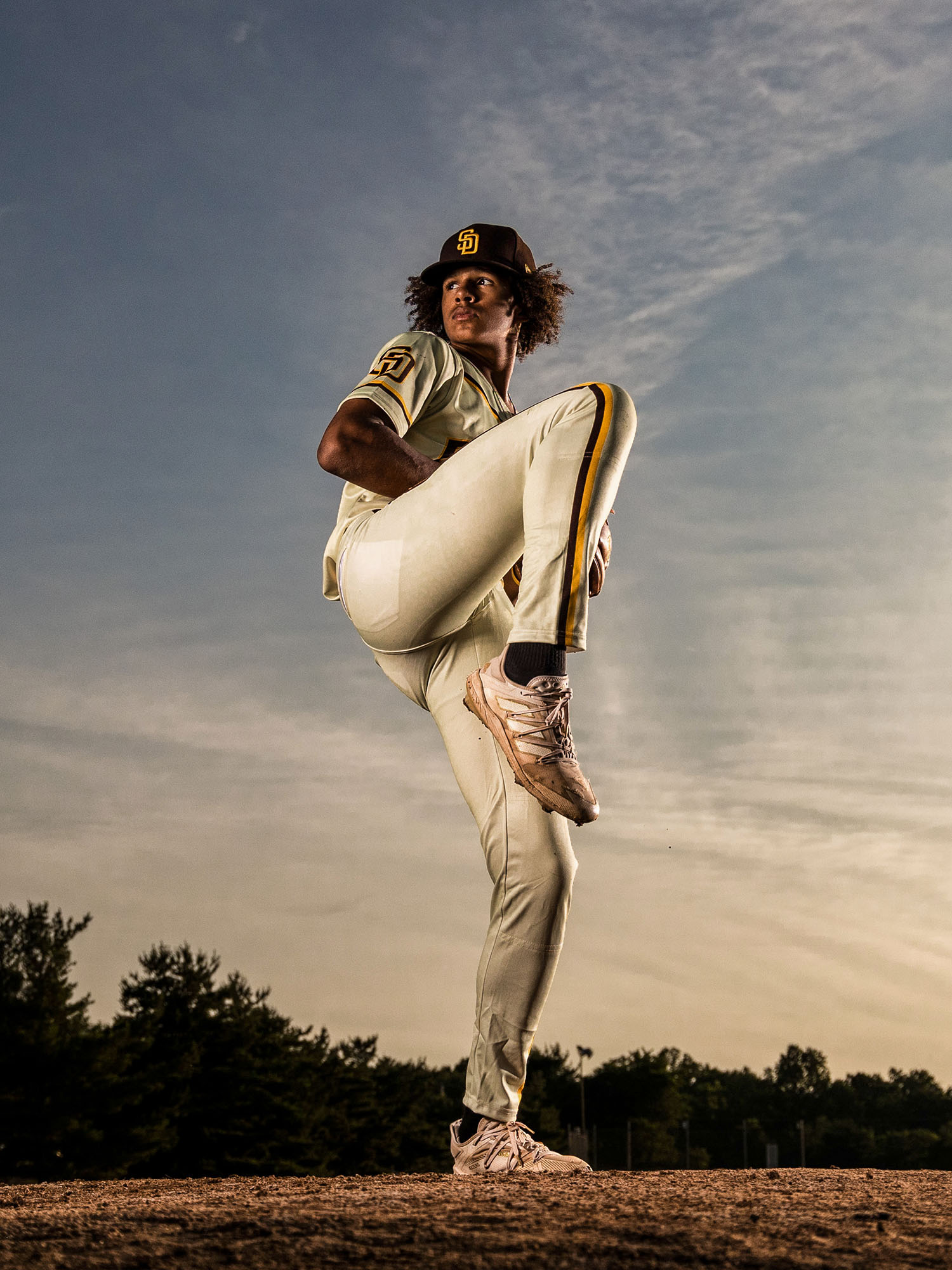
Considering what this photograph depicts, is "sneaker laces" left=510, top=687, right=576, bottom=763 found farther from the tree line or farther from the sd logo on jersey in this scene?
the tree line

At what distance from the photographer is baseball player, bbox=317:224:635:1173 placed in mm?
3074

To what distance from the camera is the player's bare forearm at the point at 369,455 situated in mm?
3570

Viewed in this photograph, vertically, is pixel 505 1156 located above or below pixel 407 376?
below

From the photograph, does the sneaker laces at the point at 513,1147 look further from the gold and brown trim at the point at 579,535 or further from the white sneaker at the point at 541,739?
the gold and brown trim at the point at 579,535

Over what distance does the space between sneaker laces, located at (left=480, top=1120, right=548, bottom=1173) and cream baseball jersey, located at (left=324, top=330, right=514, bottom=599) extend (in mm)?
1775

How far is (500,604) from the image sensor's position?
388cm

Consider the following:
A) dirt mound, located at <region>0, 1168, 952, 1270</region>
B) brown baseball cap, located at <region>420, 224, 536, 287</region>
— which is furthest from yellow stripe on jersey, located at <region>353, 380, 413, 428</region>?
dirt mound, located at <region>0, 1168, 952, 1270</region>

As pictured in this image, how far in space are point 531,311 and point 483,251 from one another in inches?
16.7

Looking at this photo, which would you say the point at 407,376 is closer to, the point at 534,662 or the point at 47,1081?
the point at 534,662

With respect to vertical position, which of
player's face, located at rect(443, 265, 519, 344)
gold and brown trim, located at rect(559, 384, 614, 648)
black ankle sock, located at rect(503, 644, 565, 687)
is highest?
player's face, located at rect(443, 265, 519, 344)

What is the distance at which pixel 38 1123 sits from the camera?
116 ft

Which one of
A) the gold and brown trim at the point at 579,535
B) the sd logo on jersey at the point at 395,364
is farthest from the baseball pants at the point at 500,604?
the sd logo on jersey at the point at 395,364

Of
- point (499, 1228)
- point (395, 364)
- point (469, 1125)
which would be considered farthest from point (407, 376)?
point (499, 1228)

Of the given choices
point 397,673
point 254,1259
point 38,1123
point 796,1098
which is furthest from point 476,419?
point 796,1098
